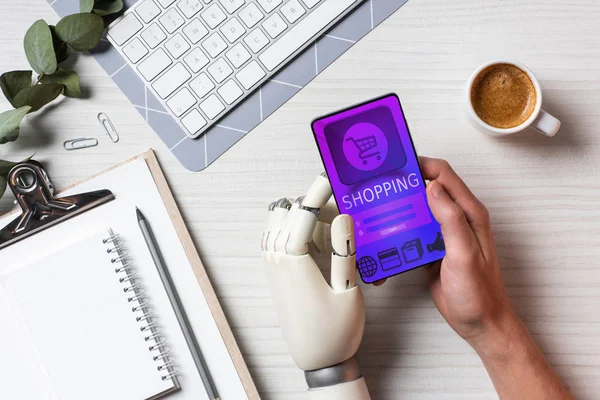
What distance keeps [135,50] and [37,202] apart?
0.22m

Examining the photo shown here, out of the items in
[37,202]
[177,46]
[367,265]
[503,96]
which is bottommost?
[367,265]

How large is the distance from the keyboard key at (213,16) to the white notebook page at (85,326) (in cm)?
28

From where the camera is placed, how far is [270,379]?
0.67 m

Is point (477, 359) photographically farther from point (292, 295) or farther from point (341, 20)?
point (341, 20)

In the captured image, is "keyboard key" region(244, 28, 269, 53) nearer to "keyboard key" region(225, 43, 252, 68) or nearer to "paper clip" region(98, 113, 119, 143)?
"keyboard key" region(225, 43, 252, 68)

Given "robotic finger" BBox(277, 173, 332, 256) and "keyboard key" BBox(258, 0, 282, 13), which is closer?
"robotic finger" BBox(277, 173, 332, 256)

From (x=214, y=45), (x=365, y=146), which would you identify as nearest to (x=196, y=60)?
(x=214, y=45)

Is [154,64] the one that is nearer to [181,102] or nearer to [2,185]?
[181,102]

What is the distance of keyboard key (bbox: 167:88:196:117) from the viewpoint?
0.68 m

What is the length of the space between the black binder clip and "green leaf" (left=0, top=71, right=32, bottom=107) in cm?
8

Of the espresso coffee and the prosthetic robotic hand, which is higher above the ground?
the espresso coffee

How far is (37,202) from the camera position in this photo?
677 millimetres

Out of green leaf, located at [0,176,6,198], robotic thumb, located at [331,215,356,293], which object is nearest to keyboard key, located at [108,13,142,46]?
green leaf, located at [0,176,6,198]

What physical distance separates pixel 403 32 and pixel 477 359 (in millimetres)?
401
